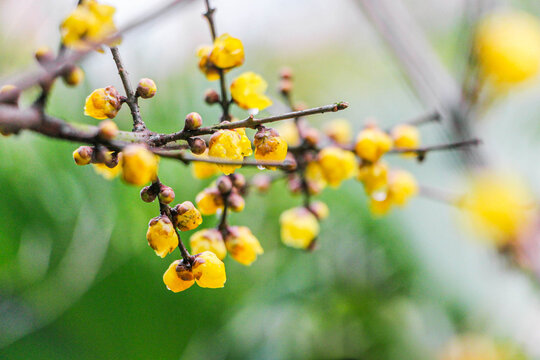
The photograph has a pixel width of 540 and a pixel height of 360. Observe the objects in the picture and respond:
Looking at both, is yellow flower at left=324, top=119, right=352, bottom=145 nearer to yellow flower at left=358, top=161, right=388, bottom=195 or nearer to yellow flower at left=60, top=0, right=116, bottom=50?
yellow flower at left=358, top=161, right=388, bottom=195

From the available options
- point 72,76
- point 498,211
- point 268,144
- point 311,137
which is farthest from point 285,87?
point 498,211

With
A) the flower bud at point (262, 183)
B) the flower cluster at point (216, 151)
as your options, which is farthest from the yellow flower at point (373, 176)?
the flower bud at point (262, 183)

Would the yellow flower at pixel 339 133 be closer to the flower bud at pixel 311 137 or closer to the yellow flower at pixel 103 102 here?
the flower bud at pixel 311 137

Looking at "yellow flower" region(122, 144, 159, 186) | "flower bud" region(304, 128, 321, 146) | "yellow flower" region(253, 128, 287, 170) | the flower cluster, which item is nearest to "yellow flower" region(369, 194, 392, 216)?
the flower cluster

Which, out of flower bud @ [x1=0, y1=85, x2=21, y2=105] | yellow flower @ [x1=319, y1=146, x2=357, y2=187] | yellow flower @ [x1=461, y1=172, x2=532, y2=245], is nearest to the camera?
flower bud @ [x1=0, y1=85, x2=21, y2=105]

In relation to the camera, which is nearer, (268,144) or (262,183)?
(268,144)

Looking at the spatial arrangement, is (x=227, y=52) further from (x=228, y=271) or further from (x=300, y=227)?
(x=228, y=271)

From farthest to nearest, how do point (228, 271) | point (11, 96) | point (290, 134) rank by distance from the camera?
point (228, 271) → point (290, 134) → point (11, 96)
